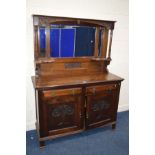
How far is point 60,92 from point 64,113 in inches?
11.9

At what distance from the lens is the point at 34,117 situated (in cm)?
251

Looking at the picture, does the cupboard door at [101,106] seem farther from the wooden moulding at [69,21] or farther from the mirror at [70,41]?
the wooden moulding at [69,21]

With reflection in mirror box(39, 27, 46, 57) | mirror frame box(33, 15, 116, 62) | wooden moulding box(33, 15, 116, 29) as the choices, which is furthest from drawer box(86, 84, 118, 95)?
wooden moulding box(33, 15, 116, 29)

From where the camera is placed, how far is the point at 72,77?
2.37 metres

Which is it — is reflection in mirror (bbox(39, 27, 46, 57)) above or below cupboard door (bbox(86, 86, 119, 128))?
above

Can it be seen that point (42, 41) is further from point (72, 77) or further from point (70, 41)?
point (72, 77)

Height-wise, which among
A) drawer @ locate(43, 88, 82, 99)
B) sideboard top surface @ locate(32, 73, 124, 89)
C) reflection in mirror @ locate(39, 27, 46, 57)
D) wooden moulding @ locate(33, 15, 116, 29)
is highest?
wooden moulding @ locate(33, 15, 116, 29)

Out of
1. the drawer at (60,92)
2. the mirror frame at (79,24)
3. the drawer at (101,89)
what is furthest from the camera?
the drawer at (101,89)

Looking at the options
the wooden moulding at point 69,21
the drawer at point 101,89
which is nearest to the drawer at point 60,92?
the drawer at point 101,89

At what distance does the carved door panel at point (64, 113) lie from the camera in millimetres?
2072

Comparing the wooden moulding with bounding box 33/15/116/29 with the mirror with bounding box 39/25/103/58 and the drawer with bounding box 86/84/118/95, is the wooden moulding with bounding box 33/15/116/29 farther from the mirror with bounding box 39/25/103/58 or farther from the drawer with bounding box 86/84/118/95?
the drawer with bounding box 86/84/118/95

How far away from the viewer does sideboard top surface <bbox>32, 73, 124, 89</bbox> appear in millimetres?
1999

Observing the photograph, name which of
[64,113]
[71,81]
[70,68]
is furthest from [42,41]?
[64,113]
